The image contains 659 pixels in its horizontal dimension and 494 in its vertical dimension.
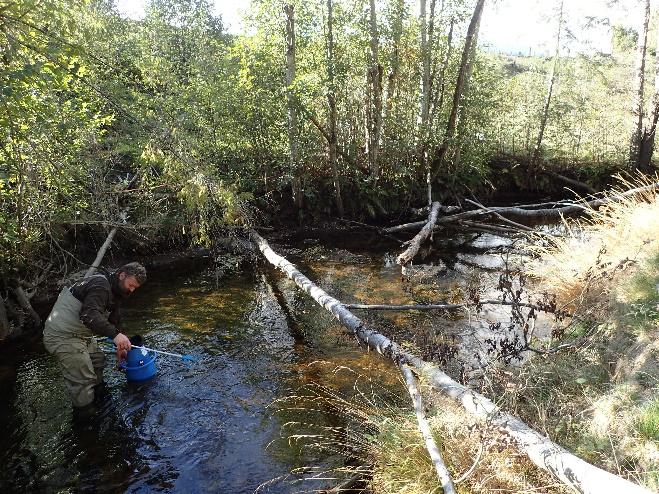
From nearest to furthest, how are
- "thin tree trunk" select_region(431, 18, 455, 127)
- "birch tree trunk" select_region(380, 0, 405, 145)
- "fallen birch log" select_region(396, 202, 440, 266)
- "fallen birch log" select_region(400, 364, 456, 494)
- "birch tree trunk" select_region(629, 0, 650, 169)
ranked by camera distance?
"fallen birch log" select_region(400, 364, 456, 494) → "fallen birch log" select_region(396, 202, 440, 266) → "birch tree trunk" select_region(380, 0, 405, 145) → "thin tree trunk" select_region(431, 18, 455, 127) → "birch tree trunk" select_region(629, 0, 650, 169)

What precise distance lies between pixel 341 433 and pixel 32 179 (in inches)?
205

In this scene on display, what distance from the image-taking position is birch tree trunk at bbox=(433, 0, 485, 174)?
1138cm

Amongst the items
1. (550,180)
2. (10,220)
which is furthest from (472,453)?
(550,180)

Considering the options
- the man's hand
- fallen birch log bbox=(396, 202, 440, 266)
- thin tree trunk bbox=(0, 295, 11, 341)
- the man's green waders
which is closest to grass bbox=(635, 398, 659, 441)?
the man's hand

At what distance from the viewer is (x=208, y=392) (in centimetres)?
525

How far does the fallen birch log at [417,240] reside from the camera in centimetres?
881

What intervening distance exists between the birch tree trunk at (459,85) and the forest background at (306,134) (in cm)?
6

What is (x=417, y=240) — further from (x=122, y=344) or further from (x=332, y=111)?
(x=122, y=344)

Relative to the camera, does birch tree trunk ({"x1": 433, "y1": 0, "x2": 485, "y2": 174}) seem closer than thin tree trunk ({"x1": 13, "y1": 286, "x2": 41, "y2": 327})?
No

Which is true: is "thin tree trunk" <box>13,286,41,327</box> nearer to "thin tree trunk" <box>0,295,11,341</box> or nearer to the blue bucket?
"thin tree trunk" <box>0,295,11,341</box>

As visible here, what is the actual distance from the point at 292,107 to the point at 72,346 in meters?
7.92

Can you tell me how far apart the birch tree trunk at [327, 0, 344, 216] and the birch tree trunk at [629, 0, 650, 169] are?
10.3 metres

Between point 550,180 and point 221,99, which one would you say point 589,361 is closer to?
point 221,99

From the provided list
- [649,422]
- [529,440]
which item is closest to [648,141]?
[649,422]
